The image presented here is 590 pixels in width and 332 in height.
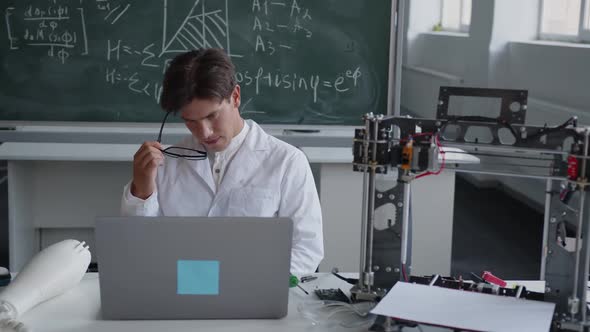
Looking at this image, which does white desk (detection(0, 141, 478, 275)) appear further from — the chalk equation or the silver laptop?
the silver laptop

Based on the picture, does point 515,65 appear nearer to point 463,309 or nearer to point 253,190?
point 253,190

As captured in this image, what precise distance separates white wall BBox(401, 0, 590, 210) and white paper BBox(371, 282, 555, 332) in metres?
2.91

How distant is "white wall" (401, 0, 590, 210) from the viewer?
4555mm

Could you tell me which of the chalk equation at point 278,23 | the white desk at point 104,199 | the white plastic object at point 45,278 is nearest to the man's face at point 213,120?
the white plastic object at point 45,278

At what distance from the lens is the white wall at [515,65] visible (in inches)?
179

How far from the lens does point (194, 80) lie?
6.04ft

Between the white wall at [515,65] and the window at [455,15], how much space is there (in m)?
0.21

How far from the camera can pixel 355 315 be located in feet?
5.00

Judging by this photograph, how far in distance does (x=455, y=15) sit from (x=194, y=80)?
245 inches

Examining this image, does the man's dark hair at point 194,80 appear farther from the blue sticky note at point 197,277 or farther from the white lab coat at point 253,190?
the blue sticky note at point 197,277

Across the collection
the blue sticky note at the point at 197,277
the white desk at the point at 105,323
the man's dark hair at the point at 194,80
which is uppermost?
the man's dark hair at the point at 194,80

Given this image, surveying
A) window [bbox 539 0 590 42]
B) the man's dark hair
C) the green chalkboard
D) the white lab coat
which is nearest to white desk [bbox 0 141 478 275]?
the green chalkboard

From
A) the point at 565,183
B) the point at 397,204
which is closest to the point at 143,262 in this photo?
the point at 397,204

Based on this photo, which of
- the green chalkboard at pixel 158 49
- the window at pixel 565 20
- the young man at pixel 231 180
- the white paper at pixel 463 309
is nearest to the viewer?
the white paper at pixel 463 309
